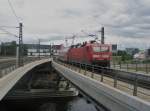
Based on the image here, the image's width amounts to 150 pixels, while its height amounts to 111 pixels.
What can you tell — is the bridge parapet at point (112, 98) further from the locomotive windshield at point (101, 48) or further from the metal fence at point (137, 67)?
the locomotive windshield at point (101, 48)

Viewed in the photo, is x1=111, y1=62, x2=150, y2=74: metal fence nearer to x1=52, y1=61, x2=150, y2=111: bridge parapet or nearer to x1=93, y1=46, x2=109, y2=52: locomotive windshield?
x1=93, y1=46, x2=109, y2=52: locomotive windshield

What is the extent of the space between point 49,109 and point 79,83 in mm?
17444

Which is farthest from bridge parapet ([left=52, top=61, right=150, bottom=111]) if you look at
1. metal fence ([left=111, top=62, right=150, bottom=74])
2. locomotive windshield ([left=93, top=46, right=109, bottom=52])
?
locomotive windshield ([left=93, top=46, right=109, bottom=52])

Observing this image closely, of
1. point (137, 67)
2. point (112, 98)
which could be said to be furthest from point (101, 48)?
point (112, 98)

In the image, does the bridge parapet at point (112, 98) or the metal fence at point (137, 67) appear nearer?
the bridge parapet at point (112, 98)

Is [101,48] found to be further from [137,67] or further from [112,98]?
[112,98]

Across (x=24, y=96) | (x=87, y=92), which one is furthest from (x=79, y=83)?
(x=24, y=96)

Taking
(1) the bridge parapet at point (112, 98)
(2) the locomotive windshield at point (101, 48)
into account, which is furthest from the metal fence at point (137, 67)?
(1) the bridge parapet at point (112, 98)

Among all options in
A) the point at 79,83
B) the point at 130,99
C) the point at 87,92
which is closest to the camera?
the point at 130,99

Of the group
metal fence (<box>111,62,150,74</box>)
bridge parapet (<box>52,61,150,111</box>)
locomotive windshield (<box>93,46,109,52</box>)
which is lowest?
bridge parapet (<box>52,61,150,111</box>)

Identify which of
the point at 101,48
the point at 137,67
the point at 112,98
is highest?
the point at 101,48

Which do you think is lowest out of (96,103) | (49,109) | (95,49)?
(49,109)

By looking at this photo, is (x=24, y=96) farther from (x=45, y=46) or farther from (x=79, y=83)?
(x=45, y=46)

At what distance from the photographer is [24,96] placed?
50.1m
